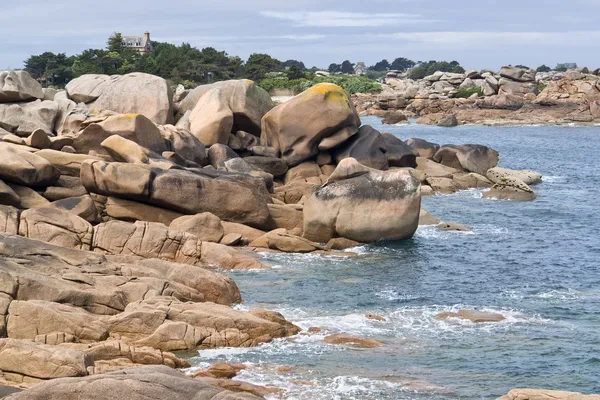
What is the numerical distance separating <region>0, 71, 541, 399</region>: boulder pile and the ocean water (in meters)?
1.47

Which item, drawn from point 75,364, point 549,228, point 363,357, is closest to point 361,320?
point 363,357

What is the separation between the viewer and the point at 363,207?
1401 inches

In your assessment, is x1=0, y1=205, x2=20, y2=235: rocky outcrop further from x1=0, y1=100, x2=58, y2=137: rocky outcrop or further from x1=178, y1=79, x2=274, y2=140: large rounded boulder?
x1=178, y1=79, x2=274, y2=140: large rounded boulder

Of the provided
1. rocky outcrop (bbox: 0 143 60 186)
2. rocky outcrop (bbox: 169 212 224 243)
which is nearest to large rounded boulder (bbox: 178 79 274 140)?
rocky outcrop (bbox: 0 143 60 186)

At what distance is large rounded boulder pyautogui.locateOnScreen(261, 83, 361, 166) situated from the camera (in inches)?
1861

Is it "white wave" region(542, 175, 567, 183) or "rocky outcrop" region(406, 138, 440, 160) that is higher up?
"rocky outcrop" region(406, 138, 440, 160)

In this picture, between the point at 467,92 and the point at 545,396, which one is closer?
the point at 545,396

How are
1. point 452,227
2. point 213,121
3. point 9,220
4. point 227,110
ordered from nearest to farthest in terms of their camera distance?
1. point 9,220
2. point 452,227
3. point 213,121
4. point 227,110

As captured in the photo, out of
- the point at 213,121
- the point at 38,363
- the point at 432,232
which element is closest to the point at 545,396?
the point at 38,363

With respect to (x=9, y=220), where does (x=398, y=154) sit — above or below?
above

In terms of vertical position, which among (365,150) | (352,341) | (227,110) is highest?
(227,110)

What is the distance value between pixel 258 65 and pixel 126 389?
120m

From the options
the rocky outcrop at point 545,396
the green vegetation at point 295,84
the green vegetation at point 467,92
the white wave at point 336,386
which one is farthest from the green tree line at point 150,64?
the rocky outcrop at point 545,396

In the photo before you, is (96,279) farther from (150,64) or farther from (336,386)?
(150,64)
